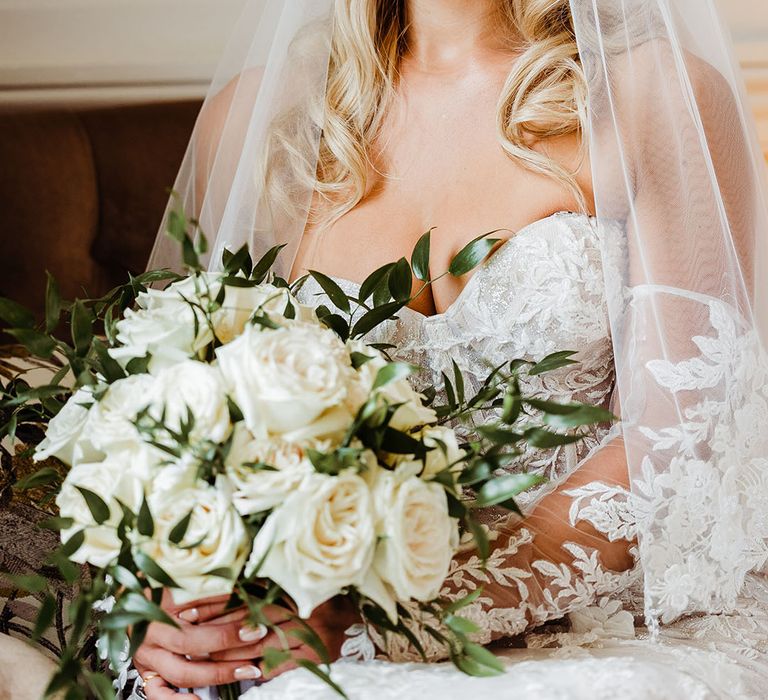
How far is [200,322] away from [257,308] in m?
0.05

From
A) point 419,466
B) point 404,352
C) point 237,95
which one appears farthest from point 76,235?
point 419,466

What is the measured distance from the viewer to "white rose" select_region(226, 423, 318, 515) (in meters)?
0.65

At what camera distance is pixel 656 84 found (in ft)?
3.59

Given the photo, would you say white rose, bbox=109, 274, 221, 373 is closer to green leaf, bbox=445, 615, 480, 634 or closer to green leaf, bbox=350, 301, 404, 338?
green leaf, bbox=350, 301, 404, 338

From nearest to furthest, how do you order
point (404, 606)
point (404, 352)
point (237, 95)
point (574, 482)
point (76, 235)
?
point (404, 606), point (574, 482), point (404, 352), point (237, 95), point (76, 235)

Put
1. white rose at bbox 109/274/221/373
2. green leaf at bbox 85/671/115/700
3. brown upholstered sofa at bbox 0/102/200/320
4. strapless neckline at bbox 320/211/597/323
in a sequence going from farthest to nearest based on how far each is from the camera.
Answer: brown upholstered sofa at bbox 0/102/200/320, strapless neckline at bbox 320/211/597/323, white rose at bbox 109/274/221/373, green leaf at bbox 85/671/115/700

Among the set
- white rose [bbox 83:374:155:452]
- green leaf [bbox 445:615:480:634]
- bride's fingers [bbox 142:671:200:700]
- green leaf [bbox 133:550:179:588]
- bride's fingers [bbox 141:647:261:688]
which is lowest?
bride's fingers [bbox 142:671:200:700]

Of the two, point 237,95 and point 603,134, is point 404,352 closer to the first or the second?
point 603,134

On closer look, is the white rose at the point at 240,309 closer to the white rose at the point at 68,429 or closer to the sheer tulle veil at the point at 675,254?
the white rose at the point at 68,429

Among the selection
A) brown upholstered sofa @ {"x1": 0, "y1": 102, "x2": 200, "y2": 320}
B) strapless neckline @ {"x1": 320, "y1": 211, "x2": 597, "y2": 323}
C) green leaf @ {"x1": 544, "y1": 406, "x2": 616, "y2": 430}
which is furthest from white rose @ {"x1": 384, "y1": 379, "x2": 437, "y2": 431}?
brown upholstered sofa @ {"x1": 0, "y1": 102, "x2": 200, "y2": 320}

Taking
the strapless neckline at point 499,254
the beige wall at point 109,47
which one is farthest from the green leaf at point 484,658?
the beige wall at point 109,47

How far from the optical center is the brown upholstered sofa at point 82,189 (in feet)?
5.82

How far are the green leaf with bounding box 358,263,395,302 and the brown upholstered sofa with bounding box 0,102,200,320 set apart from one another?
3.29 ft

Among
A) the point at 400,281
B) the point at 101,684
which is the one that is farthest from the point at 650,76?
the point at 101,684
